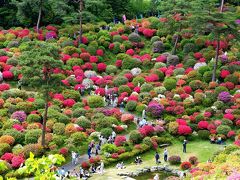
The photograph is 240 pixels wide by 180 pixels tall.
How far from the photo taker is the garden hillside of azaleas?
37031 mm

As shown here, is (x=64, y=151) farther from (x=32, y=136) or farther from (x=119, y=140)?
(x=119, y=140)

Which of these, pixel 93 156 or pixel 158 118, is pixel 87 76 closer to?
pixel 158 118

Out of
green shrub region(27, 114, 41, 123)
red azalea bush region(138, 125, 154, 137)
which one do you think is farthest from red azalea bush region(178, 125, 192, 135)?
green shrub region(27, 114, 41, 123)

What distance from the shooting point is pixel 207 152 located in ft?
129

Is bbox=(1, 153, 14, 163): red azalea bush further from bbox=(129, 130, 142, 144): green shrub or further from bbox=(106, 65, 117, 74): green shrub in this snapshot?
bbox=(106, 65, 117, 74): green shrub

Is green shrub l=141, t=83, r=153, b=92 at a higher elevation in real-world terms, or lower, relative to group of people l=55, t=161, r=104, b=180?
higher

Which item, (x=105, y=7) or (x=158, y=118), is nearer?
(x=158, y=118)

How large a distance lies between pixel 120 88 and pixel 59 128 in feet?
34.1

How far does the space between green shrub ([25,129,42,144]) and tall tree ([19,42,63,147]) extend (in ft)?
4.30

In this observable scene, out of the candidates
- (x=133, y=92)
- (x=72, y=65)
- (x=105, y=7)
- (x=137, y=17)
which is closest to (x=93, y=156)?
(x=133, y=92)

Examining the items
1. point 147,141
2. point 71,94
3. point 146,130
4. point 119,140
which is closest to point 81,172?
point 119,140

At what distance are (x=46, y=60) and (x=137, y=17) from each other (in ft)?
123

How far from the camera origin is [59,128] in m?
40.4

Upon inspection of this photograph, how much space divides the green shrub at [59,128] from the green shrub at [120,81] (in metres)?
11.1
